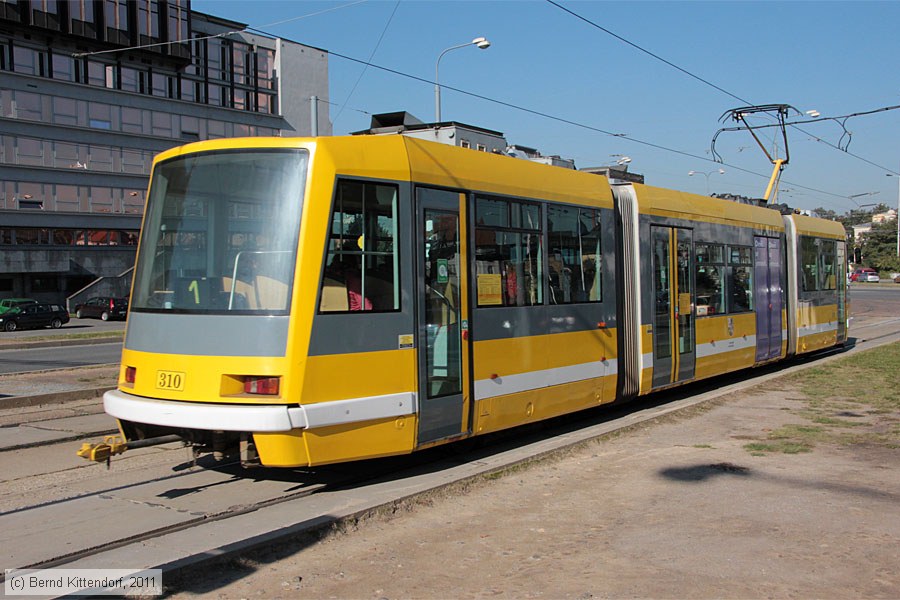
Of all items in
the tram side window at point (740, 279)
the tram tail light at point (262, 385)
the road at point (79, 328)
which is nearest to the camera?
the tram tail light at point (262, 385)

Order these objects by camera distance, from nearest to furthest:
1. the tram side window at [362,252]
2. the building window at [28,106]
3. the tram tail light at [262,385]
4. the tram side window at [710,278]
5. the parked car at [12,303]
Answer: the tram tail light at [262,385] → the tram side window at [362,252] → the tram side window at [710,278] → the parked car at [12,303] → the building window at [28,106]

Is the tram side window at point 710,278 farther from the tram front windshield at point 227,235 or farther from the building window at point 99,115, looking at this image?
the building window at point 99,115

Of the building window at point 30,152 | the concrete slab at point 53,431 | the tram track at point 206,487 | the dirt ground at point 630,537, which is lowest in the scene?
the dirt ground at point 630,537

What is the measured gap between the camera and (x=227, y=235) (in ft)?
23.9

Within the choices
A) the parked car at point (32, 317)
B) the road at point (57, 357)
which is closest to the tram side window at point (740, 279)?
the road at point (57, 357)

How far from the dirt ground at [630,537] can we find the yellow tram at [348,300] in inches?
37.7

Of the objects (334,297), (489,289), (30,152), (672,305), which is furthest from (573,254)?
(30,152)

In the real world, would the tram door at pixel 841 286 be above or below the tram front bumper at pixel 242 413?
above

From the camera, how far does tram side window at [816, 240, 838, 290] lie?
65.5 ft

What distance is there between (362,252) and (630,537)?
3290 millimetres

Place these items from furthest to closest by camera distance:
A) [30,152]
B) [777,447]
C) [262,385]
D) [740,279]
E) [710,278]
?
[30,152]
[740,279]
[710,278]
[777,447]
[262,385]

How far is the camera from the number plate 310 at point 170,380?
7.13 metres

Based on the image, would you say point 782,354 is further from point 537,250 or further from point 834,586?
point 834,586

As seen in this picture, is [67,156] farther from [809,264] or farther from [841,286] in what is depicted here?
[809,264]
